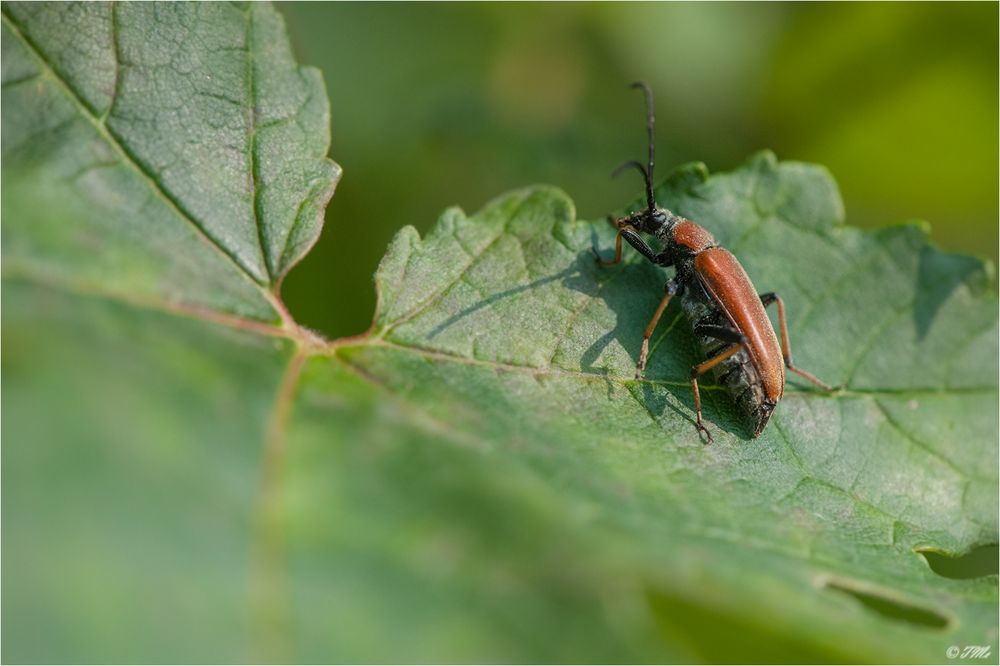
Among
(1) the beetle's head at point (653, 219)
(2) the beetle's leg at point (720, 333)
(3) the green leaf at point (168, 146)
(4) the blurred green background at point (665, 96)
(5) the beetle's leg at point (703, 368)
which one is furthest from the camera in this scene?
(4) the blurred green background at point (665, 96)

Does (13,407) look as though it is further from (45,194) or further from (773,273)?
(773,273)

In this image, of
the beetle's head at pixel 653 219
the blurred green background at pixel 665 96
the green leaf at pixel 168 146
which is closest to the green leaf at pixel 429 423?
the green leaf at pixel 168 146

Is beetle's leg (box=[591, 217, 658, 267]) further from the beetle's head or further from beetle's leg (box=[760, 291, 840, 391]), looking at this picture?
beetle's leg (box=[760, 291, 840, 391])

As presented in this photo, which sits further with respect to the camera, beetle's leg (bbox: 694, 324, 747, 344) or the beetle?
beetle's leg (bbox: 694, 324, 747, 344)

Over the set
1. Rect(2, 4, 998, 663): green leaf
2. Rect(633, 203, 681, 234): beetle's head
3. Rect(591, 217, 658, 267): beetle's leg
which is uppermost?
Rect(633, 203, 681, 234): beetle's head

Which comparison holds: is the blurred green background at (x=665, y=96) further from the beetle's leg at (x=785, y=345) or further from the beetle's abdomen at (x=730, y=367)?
the beetle's leg at (x=785, y=345)

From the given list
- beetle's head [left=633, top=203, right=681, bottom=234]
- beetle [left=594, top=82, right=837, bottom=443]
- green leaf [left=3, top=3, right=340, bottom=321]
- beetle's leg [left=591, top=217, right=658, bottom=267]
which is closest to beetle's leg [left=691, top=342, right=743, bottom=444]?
beetle [left=594, top=82, right=837, bottom=443]
